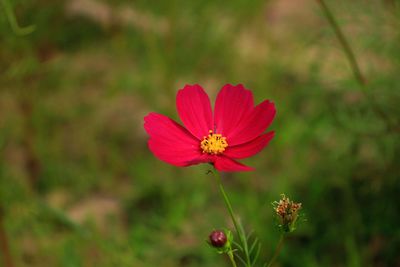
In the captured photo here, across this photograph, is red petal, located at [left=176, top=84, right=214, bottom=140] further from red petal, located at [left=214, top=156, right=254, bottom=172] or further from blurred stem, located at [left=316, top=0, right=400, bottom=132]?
blurred stem, located at [left=316, top=0, right=400, bottom=132]

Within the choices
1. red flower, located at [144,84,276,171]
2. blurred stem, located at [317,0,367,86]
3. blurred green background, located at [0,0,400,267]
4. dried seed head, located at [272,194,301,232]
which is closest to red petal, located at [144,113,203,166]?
red flower, located at [144,84,276,171]

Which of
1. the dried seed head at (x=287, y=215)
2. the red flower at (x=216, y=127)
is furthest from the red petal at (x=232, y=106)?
the dried seed head at (x=287, y=215)

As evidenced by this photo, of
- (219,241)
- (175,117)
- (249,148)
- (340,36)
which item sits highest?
(175,117)

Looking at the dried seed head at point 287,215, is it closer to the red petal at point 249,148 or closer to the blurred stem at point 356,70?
the red petal at point 249,148

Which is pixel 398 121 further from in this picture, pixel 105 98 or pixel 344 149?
pixel 105 98

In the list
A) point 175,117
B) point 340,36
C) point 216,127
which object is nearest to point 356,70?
point 340,36

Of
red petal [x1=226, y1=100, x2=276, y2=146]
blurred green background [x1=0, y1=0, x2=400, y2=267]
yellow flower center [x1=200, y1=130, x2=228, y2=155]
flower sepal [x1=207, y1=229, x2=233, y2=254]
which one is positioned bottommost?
flower sepal [x1=207, y1=229, x2=233, y2=254]

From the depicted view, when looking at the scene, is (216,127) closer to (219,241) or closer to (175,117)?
(219,241)
